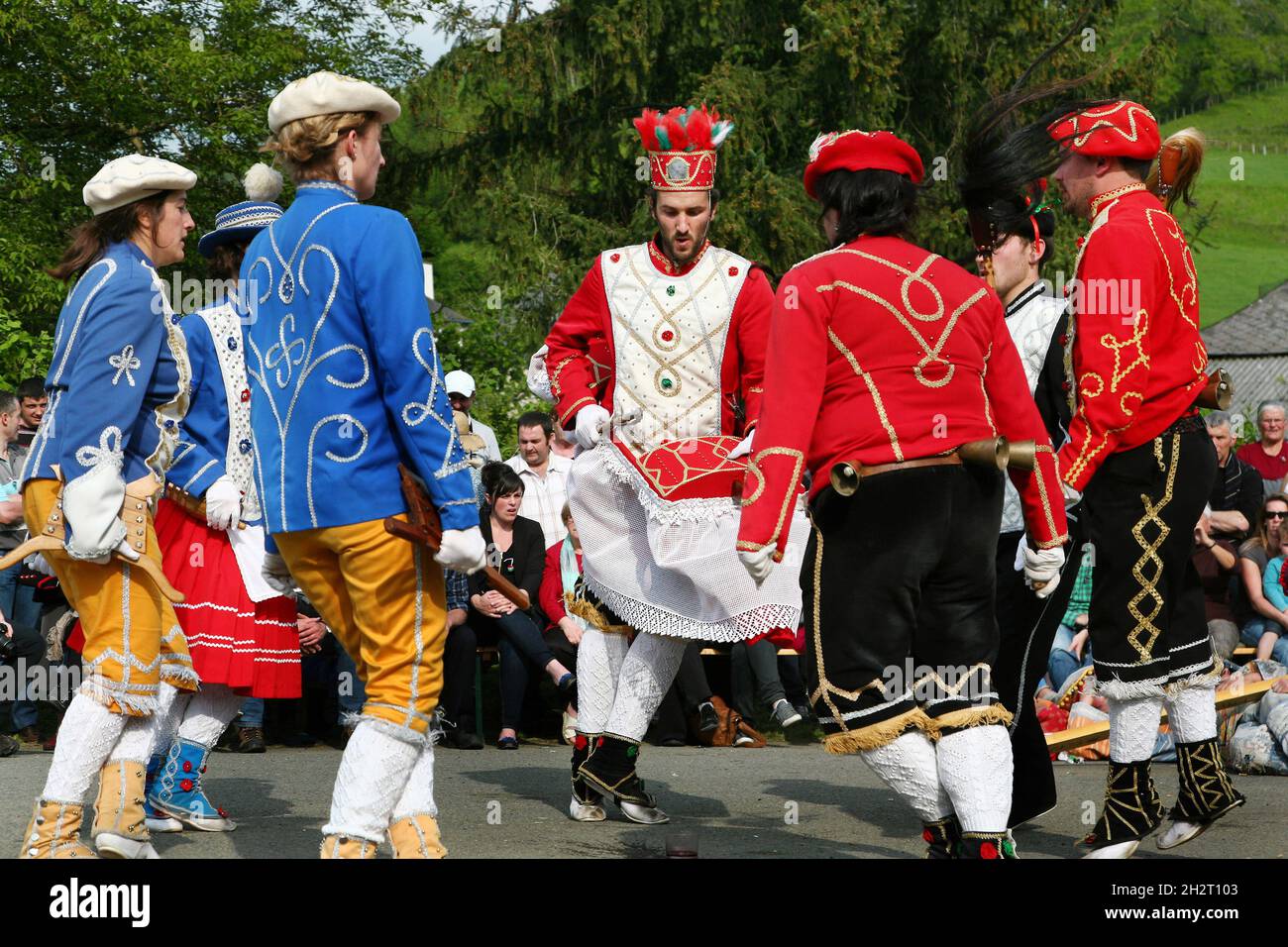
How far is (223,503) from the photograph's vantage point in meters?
5.74

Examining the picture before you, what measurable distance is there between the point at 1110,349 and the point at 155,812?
151 inches

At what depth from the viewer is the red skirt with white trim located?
19.9ft

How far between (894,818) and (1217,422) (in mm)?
5908

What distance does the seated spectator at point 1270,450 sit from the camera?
40.1 feet

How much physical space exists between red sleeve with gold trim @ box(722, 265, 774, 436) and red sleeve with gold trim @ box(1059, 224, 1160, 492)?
1330mm

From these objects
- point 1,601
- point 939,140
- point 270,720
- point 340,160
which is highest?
point 939,140

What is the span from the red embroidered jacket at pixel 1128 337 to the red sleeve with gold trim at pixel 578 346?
6.35 ft

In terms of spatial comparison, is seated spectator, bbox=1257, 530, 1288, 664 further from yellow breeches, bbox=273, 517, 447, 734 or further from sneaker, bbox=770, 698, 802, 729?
yellow breeches, bbox=273, 517, 447, 734

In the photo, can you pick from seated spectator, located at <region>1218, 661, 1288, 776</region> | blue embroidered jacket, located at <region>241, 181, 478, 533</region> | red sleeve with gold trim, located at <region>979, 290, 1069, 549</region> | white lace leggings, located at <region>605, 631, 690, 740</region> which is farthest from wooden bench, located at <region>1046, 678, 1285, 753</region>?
blue embroidered jacket, located at <region>241, 181, 478, 533</region>
